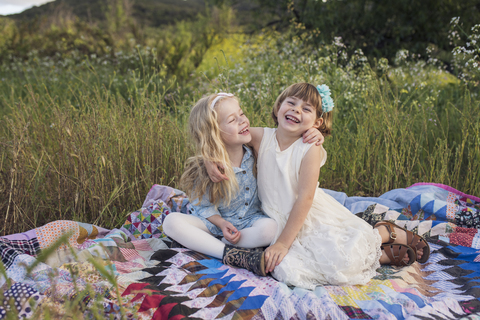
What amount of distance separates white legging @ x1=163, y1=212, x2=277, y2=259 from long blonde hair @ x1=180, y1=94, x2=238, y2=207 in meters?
0.18

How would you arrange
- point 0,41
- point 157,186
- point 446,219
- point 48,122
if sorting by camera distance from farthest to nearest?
point 0,41, point 48,122, point 157,186, point 446,219

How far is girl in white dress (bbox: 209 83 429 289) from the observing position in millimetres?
1896

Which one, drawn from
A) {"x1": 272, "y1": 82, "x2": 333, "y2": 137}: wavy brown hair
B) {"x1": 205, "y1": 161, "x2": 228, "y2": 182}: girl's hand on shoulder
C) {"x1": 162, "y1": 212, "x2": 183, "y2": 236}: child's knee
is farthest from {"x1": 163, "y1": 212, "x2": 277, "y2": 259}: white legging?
{"x1": 272, "y1": 82, "x2": 333, "y2": 137}: wavy brown hair

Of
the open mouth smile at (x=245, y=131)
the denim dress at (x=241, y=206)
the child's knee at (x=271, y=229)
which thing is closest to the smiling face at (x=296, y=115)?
the open mouth smile at (x=245, y=131)

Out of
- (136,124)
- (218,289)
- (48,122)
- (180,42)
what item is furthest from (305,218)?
(180,42)

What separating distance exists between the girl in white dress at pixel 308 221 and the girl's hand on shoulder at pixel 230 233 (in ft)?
0.73

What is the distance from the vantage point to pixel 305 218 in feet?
6.68

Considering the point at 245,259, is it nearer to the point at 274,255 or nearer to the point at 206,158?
the point at 274,255

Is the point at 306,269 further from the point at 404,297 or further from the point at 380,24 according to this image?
the point at 380,24

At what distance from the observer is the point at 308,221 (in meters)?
2.12

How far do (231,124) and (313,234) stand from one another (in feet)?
2.51

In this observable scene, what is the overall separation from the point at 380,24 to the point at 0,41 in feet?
24.7

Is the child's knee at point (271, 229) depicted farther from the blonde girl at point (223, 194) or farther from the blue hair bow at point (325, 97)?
the blue hair bow at point (325, 97)

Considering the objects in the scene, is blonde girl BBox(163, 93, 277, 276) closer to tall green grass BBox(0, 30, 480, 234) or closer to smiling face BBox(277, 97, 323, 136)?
smiling face BBox(277, 97, 323, 136)
